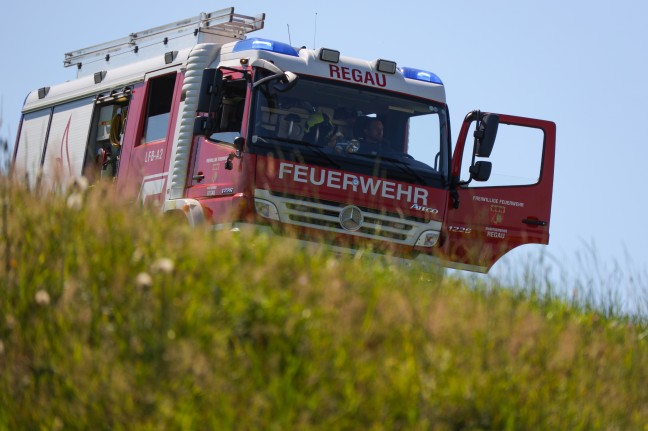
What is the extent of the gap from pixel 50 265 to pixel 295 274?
118 centimetres

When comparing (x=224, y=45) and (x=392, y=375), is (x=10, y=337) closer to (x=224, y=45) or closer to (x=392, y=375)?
(x=392, y=375)

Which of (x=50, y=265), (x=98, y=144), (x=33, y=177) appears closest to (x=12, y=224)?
(x=50, y=265)

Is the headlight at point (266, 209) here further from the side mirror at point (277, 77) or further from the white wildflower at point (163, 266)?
the white wildflower at point (163, 266)

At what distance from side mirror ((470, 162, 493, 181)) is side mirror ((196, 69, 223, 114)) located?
9.79ft

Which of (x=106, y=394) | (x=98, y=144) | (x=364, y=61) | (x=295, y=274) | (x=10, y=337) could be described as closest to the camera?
(x=106, y=394)

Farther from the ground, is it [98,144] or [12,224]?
[98,144]

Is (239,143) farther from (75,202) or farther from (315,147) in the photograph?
(75,202)

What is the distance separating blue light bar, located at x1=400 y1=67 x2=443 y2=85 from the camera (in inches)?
510

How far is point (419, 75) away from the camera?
13.0 meters

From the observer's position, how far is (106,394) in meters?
4.64

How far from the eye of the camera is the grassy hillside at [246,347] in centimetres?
462

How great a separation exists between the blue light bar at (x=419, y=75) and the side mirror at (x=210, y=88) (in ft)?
7.70

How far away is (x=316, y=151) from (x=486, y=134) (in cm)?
190

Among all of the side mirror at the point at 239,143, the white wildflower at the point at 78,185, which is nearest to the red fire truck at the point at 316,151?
the side mirror at the point at 239,143
